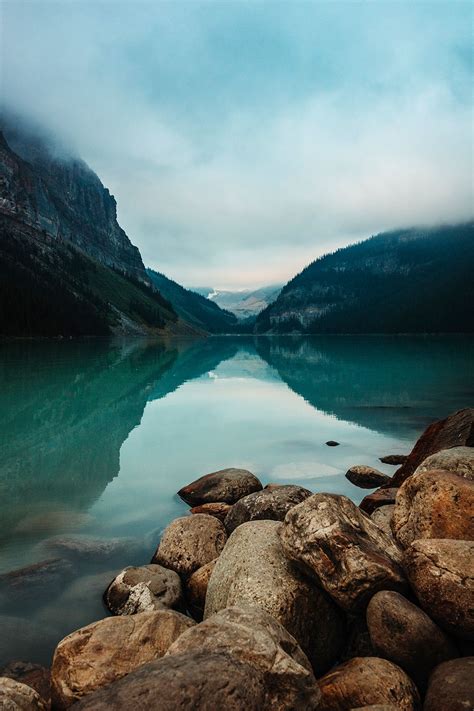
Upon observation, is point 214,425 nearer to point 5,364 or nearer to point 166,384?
point 166,384

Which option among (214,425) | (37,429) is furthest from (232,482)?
(37,429)

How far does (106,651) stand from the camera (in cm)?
567

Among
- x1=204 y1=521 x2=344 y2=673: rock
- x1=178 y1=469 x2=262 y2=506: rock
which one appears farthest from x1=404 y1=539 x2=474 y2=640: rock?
x1=178 y1=469 x2=262 y2=506: rock

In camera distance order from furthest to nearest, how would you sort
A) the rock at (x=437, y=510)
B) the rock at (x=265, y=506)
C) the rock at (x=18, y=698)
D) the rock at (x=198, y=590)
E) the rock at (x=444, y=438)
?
the rock at (x=444, y=438)
the rock at (x=265, y=506)
the rock at (x=198, y=590)
the rock at (x=437, y=510)
the rock at (x=18, y=698)

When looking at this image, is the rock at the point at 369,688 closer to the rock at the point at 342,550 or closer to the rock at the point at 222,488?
the rock at the point at 342,550

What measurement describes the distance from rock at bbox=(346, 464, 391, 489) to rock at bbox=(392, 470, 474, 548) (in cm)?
859

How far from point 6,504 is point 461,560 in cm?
1353

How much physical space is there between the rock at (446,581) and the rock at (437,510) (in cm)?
93

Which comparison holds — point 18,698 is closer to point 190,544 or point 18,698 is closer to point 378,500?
point 190,544

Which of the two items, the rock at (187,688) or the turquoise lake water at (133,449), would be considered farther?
the turquoise lake water at (133,449)

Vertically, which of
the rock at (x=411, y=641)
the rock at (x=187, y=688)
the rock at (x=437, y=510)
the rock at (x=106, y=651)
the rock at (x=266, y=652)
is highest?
the rock at (x=437, y=510)

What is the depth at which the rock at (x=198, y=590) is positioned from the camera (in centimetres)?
855

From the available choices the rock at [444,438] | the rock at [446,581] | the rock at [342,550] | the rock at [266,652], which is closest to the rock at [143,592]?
the rock at [342,550]

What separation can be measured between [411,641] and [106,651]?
12.5ft
